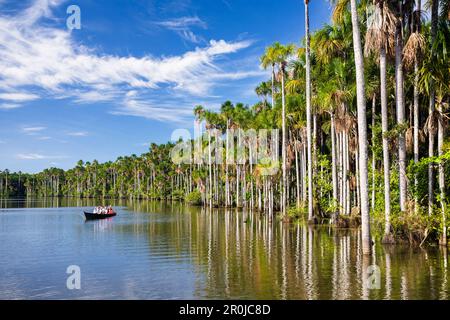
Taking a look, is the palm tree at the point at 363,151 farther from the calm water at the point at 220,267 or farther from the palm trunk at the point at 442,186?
the palm trunk at the point at 442,186

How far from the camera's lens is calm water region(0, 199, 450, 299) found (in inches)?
628

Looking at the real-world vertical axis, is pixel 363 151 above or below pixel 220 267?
above

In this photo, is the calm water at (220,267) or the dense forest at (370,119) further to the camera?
the dense forest at (370,119)

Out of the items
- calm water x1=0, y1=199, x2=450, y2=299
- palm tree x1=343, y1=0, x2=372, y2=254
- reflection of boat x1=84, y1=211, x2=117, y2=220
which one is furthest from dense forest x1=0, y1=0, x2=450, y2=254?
reflection of boat x1=84, y1=211, x2=117, y2=220

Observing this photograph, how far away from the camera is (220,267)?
69.2ft

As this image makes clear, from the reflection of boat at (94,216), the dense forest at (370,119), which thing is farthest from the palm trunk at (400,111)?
the reflection of boat at (94,216)

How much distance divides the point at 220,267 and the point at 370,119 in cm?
3057

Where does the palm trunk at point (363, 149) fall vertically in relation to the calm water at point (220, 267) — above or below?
above

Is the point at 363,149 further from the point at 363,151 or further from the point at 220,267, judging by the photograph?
the point at 220,267

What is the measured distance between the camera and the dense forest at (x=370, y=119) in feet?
82.0

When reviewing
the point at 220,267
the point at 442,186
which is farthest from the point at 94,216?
the point at 442,186

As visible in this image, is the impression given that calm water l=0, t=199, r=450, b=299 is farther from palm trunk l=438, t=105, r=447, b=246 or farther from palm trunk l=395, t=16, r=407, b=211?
palm trunk l=395, t=16, r=407, b=211

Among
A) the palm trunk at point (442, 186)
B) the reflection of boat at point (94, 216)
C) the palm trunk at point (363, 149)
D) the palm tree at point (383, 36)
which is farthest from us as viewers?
the reflection of boat at point (94, 216)

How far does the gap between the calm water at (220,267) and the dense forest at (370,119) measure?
3.44 m
